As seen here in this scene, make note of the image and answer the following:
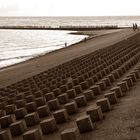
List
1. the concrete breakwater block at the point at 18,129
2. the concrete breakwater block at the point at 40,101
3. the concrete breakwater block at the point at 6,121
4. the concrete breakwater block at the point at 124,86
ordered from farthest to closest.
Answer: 1. the concrete breakwater block at the point at 40,101
2. the concrete breakwater block at the point at 124,86
3. the concrete breakwater block at the point at 6,121
4. the concrete breakwater block at the point at 18,129

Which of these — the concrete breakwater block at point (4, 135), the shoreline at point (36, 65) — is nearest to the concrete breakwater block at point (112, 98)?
the concrete breakwater block at point (4, 135)

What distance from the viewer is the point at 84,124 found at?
5.43 meters

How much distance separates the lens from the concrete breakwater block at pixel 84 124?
17.8 ft

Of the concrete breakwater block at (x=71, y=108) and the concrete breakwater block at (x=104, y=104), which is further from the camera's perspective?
the concrete breakwater block at (x=71, y=108)

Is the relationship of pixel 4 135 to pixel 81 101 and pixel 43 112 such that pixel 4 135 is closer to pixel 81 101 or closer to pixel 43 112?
pixel 43 112

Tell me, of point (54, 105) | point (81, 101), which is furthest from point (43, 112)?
point (81, 101)

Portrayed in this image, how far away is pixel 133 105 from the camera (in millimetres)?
6652

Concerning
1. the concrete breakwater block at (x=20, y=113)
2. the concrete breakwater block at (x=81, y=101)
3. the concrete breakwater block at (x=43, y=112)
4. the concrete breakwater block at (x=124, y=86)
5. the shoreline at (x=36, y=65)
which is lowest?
the shoreline at (x=36, y=65)

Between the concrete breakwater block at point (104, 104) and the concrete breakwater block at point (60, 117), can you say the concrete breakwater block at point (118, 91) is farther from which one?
the concrete breakwater block at point (60, 117)

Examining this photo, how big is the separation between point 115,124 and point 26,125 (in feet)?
5.38

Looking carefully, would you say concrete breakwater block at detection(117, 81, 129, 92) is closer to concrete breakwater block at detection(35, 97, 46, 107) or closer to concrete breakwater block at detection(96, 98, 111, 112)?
concrete breakwater block at detection(35, 97, 46, 107)

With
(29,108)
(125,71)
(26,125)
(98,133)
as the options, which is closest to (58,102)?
(29,108)

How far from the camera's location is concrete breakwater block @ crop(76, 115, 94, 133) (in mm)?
5414

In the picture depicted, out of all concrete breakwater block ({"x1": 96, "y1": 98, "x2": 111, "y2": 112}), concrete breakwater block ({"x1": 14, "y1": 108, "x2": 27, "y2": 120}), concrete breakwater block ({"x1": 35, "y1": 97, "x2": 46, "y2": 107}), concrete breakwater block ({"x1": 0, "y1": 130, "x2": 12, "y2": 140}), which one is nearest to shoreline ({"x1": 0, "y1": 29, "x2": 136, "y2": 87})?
concrete breakwater block ({"x1": 35, "y1": 97, "x2": 46, "y2": 107})
